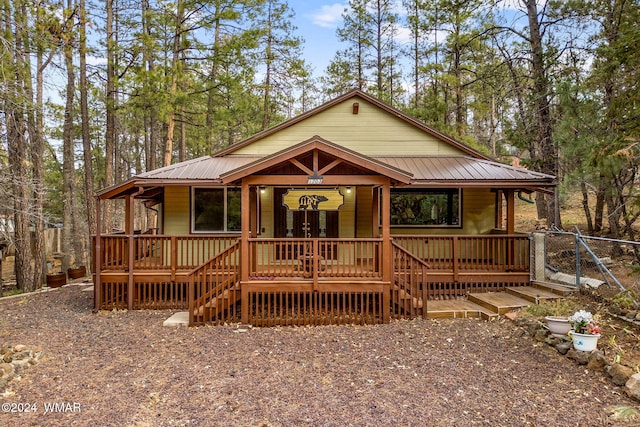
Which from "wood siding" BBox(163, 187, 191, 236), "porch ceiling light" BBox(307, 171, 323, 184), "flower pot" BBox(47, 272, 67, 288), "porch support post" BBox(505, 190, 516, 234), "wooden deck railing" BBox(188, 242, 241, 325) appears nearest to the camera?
"porch ceiling light" BBox(307, 171, 323, 184)

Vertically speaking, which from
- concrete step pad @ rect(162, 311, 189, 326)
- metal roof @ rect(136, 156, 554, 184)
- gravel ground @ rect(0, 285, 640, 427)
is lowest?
gravel ground @ rect(0, 285, 640, 427)

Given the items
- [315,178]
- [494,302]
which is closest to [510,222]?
[494,302]

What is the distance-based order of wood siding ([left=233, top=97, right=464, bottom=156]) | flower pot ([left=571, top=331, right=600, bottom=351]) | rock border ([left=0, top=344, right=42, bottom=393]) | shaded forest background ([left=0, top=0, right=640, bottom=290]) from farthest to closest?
1. wood siding ([left=233, top=97, right=464, bottom=156])
2. shaded forest background ([left=0, top=0, right=640, bottom=290])
3. flower pot ([left=571, top=331, right=600, bottom=351])
4. rock border ([left=0, top=344, right=42, bottom=393])

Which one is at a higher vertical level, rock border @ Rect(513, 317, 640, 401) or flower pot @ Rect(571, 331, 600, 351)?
flower pot @ Rect(571, 331, 600, 351)

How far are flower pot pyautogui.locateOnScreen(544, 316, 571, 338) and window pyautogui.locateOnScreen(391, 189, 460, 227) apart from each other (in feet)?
16.0

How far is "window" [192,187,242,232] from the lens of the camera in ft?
32.6

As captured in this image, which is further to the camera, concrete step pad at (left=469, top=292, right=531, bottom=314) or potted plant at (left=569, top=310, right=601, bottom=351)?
concrete step pad at (left=469, top=292, right=531, bottom=314)

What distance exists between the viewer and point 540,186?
889 centimetres

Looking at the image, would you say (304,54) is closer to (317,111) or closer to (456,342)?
(317,111)

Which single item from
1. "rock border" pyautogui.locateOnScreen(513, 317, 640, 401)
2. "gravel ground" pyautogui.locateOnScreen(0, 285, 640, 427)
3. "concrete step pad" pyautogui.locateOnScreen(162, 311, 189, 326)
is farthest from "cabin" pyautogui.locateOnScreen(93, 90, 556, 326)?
"rock border" pyautogui.locateOnScreen(513, 317, 640, 401)

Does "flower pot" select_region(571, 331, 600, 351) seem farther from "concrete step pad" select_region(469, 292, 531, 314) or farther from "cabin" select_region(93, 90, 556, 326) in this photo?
"cabin" select_region(93, 90, 556, 326)

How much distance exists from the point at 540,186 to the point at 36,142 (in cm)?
1524

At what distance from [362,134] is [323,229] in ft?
10.3

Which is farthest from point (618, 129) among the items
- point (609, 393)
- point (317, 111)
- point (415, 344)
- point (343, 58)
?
point (343, 58)
